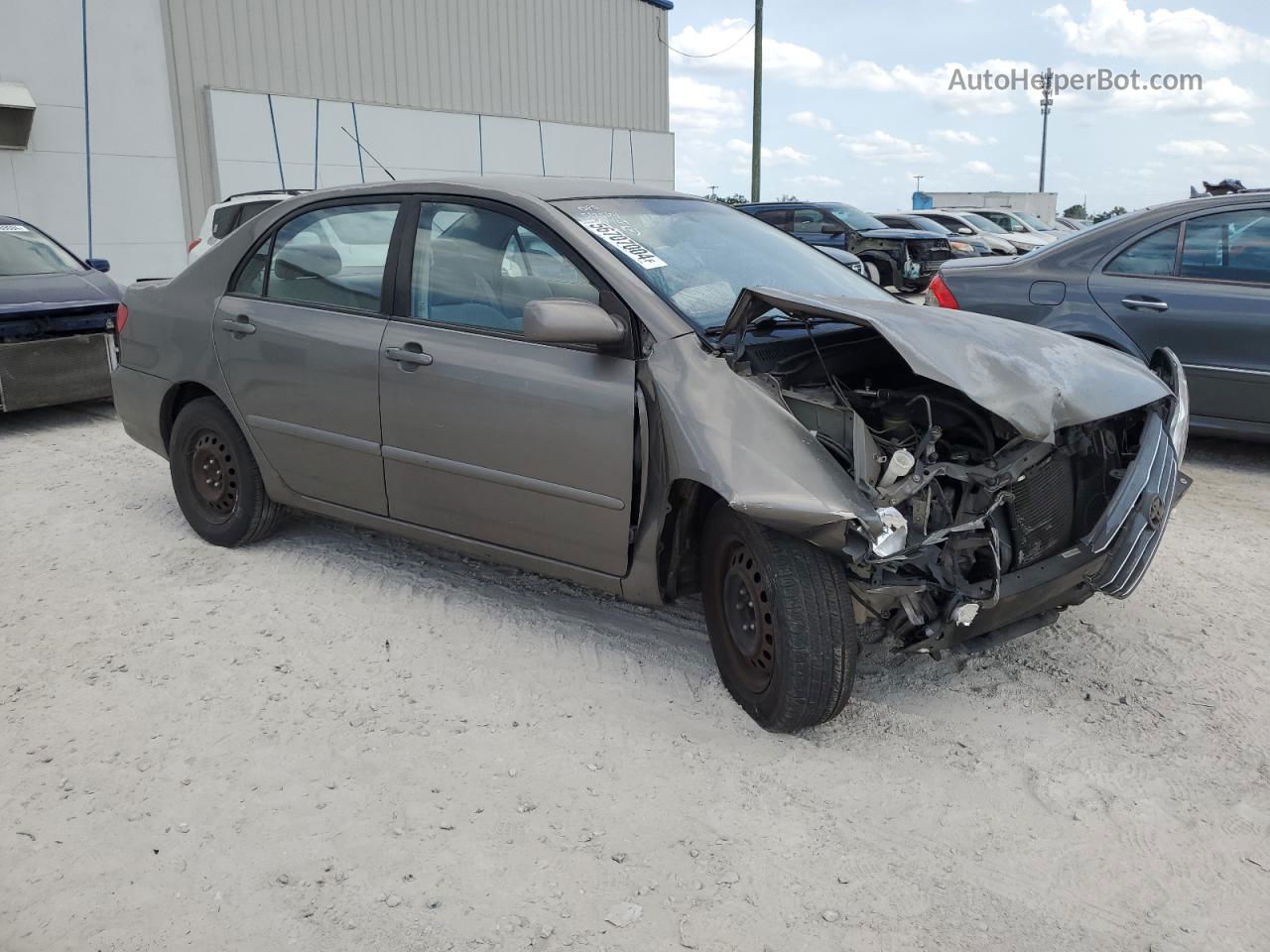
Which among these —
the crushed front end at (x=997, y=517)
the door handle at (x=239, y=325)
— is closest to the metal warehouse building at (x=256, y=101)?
the door handle at (x=239, y=325)

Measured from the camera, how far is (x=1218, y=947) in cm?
227

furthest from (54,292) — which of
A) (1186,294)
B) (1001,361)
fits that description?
(1186,294)

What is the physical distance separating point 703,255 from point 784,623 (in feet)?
4.88

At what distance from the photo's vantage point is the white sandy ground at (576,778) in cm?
240

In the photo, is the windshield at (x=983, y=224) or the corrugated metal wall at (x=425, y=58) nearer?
the corrugated metal wall at (x=425, y=58)

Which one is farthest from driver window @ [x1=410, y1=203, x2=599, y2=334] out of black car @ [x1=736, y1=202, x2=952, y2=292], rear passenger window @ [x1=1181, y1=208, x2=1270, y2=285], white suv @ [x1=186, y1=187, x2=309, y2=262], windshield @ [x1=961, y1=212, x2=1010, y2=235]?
windshield @ [x1=961, y1=212, x2=1010, y2=235]

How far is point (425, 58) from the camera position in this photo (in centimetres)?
1894

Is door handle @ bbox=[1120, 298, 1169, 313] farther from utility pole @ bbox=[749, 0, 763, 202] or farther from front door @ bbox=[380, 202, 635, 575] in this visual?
utility pole @ bbox=[749, 0, 763, 202]

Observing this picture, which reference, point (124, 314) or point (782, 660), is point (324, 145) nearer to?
point (124, 314)

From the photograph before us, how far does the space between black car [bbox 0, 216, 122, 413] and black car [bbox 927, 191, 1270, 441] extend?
6374 millimetres

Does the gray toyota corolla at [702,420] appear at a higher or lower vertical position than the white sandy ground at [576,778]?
higher

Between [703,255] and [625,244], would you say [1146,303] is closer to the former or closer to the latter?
[703,255]

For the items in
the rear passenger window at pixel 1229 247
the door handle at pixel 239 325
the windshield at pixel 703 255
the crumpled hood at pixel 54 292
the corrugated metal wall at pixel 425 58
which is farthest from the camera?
the corrugated metal wall at pixel 425 58

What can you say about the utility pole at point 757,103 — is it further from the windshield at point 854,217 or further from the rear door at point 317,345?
the rear door at point 317,345
